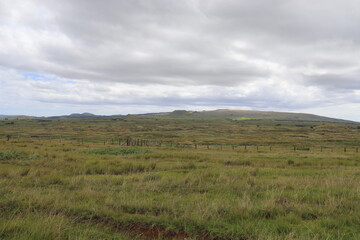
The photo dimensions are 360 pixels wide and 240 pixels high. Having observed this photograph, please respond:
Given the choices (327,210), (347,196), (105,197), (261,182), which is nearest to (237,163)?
(261,182)

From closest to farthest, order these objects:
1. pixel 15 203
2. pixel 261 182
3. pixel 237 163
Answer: pixel 15 203, pixel 261 182, pixel 237 163

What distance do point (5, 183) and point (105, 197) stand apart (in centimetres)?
444

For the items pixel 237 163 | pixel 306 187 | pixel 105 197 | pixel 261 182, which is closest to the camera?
pixel 105 197

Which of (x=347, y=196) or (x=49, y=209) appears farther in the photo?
(x=347, y=196)

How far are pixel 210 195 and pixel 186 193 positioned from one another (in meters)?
0.88

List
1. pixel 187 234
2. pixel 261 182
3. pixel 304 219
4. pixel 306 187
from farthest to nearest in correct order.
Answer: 1. pixel 261 182
2. pixel 306 187
3. pixel 304 219
4. pixel 187 234

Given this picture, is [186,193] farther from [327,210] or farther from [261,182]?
[327,210]

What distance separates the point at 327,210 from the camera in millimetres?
6418

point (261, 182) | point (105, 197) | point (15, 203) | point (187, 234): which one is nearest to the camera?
point (187, 234)

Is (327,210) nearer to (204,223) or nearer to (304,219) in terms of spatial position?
(304,219)

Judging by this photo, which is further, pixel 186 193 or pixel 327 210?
pixel 186 193

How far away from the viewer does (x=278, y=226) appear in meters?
5.45

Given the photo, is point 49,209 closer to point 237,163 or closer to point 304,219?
point 304,219

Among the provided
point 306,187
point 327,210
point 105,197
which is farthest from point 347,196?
point 105,197
